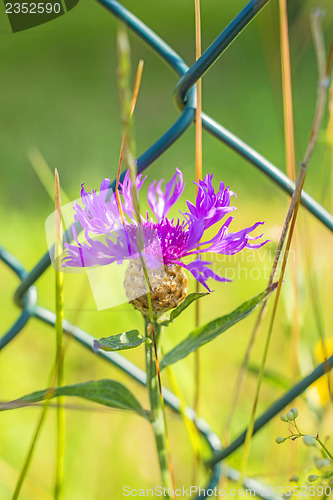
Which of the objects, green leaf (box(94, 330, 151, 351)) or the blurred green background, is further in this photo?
the blurred green background

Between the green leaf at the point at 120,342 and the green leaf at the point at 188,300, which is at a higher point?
the green leaf at the point at 188,300

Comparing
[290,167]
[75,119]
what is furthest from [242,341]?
[75,119]

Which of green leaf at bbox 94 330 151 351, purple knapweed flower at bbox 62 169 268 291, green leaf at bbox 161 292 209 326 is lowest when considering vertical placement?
green leaf at bbox 94 330 151 351

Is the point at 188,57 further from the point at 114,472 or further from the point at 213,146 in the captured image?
the point at 114,472

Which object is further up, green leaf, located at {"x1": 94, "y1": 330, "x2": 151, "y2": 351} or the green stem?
green leaf, located at {"x1": 94, "y1": 330, "x2": 151, "y2": 351}
